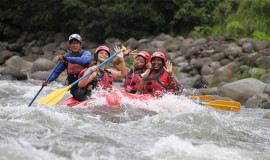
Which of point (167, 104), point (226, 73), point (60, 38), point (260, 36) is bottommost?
point (167, 104)

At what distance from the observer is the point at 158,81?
6.00m

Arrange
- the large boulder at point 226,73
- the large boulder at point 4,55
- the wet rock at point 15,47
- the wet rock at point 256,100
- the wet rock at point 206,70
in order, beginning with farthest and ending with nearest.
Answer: the wet rock at point 15,47 → the large boulder at point 4,55 → the wet rock at point 206,70 → the large boulder at point 226,73 → the wet rock at point 256,100

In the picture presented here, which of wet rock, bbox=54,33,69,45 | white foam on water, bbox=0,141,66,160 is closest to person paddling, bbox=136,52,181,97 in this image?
white foam on water, bbox=0,141,66,160

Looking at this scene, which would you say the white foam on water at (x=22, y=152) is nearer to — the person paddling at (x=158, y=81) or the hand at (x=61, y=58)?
the hand at (x=61, y=58)

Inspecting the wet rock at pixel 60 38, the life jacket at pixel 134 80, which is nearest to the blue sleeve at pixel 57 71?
the life jacket at pixel 134 80

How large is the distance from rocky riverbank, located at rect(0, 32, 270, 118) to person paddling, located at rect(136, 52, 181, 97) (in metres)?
2.06

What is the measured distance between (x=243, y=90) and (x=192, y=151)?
233 inches

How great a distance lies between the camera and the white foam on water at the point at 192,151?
334cm

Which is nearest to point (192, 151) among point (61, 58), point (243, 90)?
point (61, 58)

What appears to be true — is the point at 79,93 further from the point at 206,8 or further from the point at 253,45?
the point at 206,8

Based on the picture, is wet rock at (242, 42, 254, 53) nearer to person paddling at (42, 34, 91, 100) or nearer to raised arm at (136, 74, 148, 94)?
raised arm at (136, 74, 148, 94)

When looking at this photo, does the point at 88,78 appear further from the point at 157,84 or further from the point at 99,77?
the point at 157,84

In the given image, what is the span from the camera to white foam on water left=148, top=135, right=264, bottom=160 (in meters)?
3.34

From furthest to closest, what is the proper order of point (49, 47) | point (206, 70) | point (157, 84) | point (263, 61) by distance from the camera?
point (49, 47) < point (206, 70) < point (263, 61) < point (157, 84)
